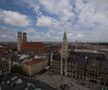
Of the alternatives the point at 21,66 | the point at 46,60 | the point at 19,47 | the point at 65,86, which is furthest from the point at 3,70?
the point at 19,47

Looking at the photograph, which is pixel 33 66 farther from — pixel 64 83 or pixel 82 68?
pixel 82 68

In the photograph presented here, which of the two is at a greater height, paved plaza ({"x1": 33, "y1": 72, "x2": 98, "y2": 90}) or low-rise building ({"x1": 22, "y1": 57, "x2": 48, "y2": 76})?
low-rise building ({"x1": 22, "y1": 57, "x2": 48, "y2": 76})

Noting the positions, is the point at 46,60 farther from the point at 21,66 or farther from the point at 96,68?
the point at 96,68

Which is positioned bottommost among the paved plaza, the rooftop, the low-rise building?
the paved plaza

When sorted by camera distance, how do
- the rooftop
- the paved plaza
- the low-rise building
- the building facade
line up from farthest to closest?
the low-rise building → the building facade → the paved plaza → the rooftop

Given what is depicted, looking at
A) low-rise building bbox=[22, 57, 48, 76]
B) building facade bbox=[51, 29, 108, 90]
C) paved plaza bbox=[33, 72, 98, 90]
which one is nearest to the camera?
paved plaza bbox=[33, 72, 98, 90]

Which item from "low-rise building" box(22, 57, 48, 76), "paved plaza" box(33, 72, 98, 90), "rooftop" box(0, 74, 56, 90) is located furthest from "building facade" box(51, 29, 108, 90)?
"rooftop" box(0, 74, 56, 90)

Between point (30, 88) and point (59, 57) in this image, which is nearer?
point (30, 88)

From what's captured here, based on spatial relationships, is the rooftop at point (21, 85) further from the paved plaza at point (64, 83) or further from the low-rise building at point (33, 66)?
the low-rise building at point (33, 66)

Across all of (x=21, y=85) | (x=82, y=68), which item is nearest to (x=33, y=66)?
(x=82, y=68)

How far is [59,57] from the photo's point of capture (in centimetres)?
7562

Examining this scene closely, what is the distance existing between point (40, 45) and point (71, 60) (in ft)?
177

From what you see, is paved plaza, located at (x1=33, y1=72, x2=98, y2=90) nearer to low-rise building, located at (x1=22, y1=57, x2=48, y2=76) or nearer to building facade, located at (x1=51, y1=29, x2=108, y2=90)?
building facade, located at (x1=51, y1=29, x2=108, y2=90)

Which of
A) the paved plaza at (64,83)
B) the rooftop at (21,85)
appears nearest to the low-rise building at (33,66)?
the paved plaza at (64,83)
